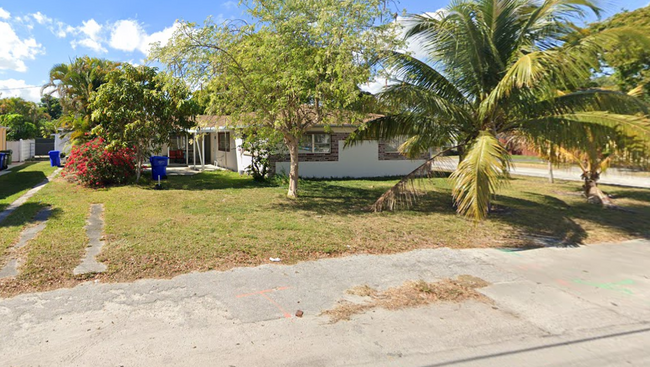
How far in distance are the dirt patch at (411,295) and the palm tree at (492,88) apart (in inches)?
101

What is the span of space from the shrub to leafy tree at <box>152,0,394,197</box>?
5.47 meters

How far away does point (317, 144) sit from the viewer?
58.0ft

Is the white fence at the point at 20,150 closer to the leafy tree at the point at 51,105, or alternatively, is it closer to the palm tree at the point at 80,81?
the palm tree at the point at 80,81

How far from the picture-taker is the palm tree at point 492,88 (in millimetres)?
7934

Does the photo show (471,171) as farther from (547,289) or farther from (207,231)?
(207,231)

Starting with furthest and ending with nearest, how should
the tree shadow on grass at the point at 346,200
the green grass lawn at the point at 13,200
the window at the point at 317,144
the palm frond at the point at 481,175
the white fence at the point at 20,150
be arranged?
the white fence at the point at 20,150 < the window at the point at 317,144 < the tree shadow on grass at the point at 346,200 < the green grass lawn at the point at 13,200 < the palm frond at the point at 481,175

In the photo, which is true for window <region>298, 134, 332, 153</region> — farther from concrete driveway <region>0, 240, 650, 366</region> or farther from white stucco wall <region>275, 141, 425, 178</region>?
concrete driveway <region>0, 240, 650, 366</region>

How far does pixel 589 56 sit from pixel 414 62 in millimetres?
3457

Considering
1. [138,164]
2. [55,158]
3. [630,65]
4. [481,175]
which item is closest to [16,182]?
[138,164]

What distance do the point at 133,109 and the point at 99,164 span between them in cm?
208

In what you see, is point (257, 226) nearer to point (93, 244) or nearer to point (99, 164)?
point (93, 244)

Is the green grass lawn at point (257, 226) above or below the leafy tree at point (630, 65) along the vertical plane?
below

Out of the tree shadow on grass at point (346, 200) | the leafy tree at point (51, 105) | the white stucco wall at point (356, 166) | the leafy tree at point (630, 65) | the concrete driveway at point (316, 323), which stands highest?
the leafy tree at point (51, 105)

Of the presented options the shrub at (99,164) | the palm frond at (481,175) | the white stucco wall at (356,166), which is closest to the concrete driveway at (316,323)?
the palm frond at (481,175)
